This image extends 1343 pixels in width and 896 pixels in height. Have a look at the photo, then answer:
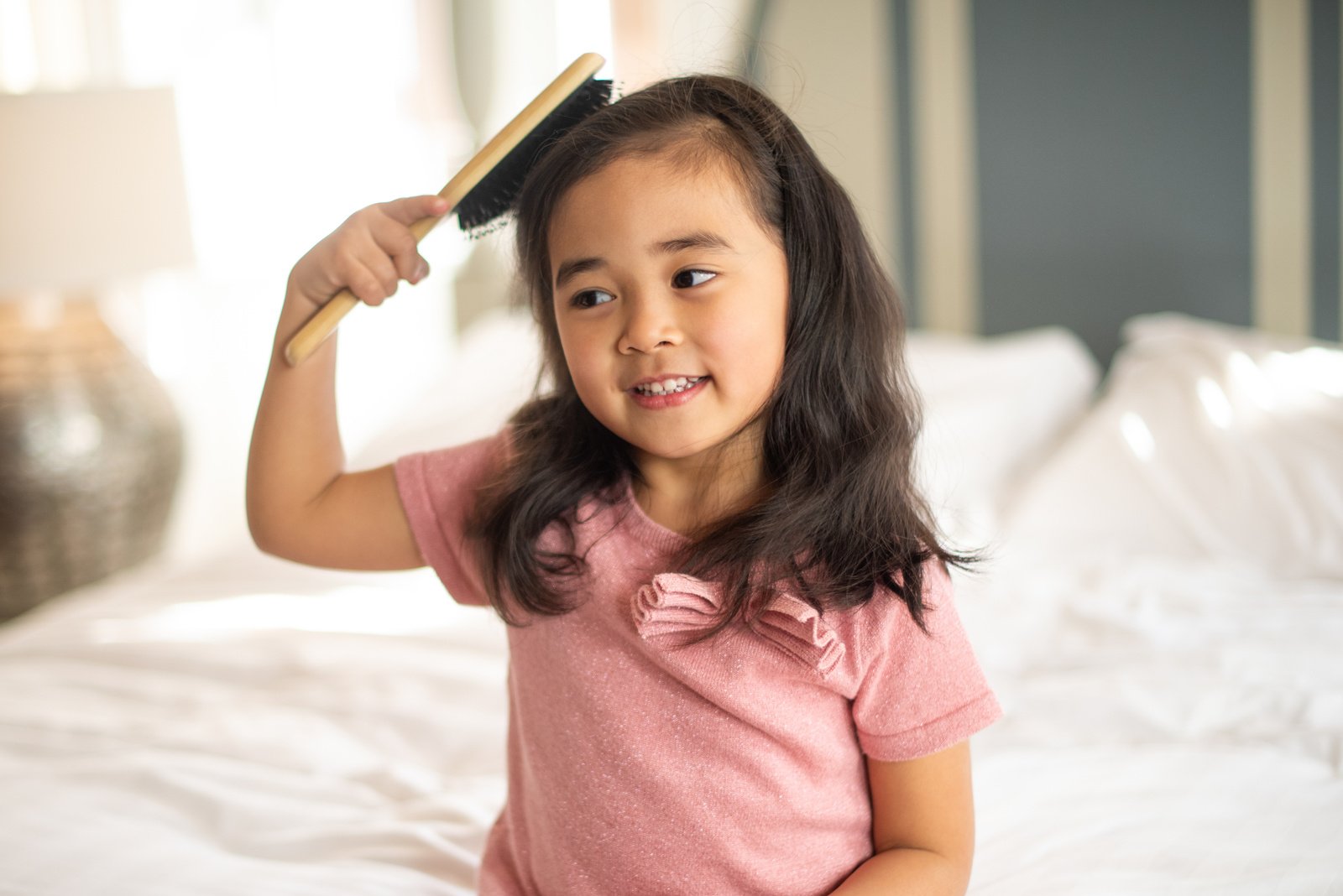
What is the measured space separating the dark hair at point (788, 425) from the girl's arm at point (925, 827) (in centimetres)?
9

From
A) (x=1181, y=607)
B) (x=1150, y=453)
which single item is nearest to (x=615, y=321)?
(x=1181, y=607)

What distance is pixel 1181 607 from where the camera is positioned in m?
1.34

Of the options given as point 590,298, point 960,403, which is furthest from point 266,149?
point 590,298

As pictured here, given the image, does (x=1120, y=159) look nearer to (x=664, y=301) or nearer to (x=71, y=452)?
(x=664, y=301)

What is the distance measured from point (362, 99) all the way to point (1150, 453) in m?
2.04

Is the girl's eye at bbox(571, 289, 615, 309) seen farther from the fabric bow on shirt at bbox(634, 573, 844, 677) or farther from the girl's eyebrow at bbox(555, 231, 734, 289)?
the fabric bow on shirt at bbox(634, 573, 844, 677)

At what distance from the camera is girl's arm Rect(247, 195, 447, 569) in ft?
2.53

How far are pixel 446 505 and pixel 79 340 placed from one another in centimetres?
159

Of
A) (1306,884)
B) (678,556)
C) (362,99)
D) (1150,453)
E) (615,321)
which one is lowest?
(1306,884)

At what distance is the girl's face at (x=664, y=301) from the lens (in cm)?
70

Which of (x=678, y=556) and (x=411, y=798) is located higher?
(x=678, y=556)

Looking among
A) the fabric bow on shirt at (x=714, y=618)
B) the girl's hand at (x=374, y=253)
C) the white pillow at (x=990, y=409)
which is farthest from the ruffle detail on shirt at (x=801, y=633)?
the white pillow at (x=990, y=409)

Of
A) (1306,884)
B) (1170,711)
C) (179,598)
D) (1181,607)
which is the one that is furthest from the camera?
(179,598)

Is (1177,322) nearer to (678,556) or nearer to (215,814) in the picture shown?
(678,556)
